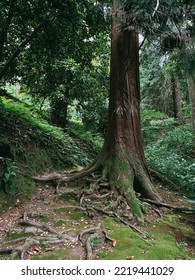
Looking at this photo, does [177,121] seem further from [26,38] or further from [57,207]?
[57,207]

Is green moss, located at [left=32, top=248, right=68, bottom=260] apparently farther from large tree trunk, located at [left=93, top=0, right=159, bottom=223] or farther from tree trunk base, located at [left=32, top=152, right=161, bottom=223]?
large tree trunk, located at [left=93, top=0, right=159, bottom=223]

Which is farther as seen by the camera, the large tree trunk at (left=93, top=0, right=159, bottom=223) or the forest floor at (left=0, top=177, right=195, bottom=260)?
the large tree trunk at (left=93, top=0, right=159, bottom=223)

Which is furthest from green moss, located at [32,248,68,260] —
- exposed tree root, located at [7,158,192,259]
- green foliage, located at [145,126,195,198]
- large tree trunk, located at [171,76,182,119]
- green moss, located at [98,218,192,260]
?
large tree trunk, located at [171,76,182,119]

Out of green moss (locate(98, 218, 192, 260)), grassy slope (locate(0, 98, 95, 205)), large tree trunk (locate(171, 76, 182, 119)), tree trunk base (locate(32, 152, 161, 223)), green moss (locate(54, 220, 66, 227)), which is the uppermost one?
large tree trunk (locate(171, 76, 182, 119))

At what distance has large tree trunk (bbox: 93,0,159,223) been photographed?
6137mm

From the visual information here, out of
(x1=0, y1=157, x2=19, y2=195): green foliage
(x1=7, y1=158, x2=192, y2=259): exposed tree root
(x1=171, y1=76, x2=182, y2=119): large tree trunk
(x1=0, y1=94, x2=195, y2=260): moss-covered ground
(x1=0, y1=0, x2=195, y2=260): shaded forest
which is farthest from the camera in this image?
(x1=171, y1=76, x2=182, y2=119): large tree trunk

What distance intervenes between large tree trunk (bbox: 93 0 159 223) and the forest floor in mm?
874

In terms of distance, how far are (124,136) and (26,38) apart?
130 inches

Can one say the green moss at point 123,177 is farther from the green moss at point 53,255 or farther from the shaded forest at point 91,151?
the green moss at point 53,255

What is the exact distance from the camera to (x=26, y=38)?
22.2 ft

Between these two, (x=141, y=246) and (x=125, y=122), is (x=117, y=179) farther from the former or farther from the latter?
(x=141, y=246)

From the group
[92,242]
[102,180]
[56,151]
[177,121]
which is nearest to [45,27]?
[56,151]

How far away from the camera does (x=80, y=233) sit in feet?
14.1

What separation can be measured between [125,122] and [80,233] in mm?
2857
